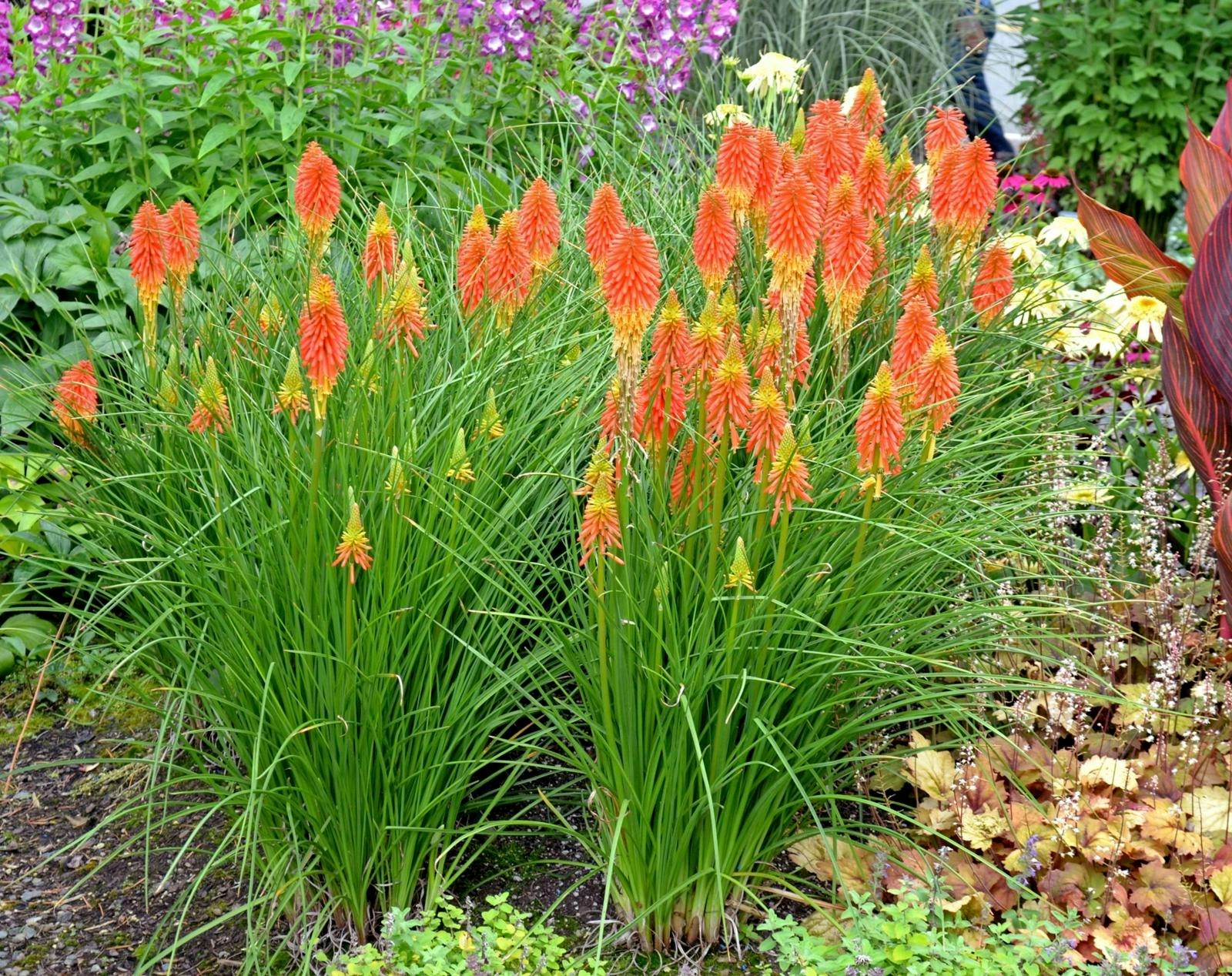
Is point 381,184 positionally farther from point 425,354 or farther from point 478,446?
point 478,446

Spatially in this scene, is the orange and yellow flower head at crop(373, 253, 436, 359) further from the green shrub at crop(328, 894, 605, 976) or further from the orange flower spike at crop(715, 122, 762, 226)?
the green shrub at crop(328, 894, 605, 976)

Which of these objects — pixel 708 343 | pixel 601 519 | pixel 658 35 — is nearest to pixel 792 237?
pixel 708 343

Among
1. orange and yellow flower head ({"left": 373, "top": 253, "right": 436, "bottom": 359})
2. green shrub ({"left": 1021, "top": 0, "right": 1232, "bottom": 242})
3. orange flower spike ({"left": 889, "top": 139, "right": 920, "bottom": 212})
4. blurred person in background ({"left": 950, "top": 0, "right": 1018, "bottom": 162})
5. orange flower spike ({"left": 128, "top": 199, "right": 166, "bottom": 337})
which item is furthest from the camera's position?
blurred person in background ({"left": 950, "top": 0, "right": 1018, "bottom": 162})

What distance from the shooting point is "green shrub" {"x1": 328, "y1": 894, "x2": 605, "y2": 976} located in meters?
2.53

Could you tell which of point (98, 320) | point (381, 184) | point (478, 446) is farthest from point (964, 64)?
point (478, 446)

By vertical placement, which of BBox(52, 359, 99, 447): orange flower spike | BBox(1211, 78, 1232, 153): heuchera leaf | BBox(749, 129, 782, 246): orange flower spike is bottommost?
BBox(52, 359, 99, 447): orange flower spike

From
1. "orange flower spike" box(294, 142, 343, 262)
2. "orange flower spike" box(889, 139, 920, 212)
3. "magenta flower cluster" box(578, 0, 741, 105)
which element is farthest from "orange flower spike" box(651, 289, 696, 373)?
"magenta flower cluster" box(578, 0, 741, 105)

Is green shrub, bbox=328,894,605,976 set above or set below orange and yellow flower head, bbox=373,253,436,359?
below

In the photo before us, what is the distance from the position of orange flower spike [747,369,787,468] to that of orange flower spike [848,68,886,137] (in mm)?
1432

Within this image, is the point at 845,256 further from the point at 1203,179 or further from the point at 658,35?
the point at 658,35

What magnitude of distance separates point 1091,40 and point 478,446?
7.45m

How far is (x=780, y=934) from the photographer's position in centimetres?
254

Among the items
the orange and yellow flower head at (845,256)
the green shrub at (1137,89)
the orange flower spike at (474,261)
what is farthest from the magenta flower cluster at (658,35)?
the green shrub at (1137,89)

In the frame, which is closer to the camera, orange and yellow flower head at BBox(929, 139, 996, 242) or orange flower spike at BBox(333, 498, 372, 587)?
orange flower spike at BBox(333, 498, 372, 587)
